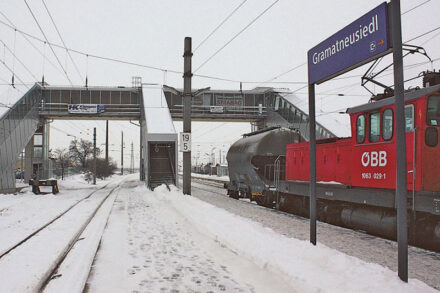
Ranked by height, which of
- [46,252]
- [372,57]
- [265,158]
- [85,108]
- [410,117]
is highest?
[85,108]

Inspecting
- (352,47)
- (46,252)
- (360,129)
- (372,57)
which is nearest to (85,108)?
(46,252)

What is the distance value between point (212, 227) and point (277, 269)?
3983 mm

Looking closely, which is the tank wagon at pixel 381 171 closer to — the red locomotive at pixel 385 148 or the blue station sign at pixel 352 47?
the red locomotive at pixel 385 148

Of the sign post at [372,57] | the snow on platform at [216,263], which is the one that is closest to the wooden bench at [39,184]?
the snow on platform at [216,263]

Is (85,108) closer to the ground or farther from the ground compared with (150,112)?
farther from the ground

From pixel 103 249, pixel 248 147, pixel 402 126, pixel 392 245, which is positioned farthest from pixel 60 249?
pixel 248 147

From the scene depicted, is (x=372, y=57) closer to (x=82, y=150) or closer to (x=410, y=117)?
(x=410, y=117)

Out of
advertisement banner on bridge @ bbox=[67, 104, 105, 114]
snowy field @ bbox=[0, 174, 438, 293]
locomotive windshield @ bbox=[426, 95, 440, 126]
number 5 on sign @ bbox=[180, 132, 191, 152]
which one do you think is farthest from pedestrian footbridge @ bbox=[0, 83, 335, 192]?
locomotive windshield @ bbox=[426, 95, 440, 126]

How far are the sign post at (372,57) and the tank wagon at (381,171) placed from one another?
2.64 metres

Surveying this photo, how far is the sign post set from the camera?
432 centimetres

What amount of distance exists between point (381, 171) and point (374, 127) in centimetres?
114

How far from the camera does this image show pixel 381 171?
27.7 feet

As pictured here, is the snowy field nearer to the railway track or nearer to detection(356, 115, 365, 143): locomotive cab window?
the railway track

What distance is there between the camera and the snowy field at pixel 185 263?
469 cm
